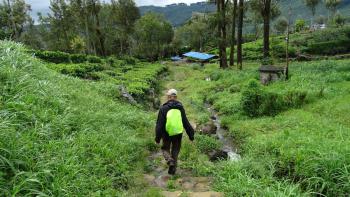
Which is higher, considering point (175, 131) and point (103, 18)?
point (103, 18)

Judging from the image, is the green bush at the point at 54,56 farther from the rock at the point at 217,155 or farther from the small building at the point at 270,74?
the rock at the point at 217,155

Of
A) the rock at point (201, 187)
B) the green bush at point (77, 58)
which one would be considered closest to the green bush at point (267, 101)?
the rock at point (201, 187)

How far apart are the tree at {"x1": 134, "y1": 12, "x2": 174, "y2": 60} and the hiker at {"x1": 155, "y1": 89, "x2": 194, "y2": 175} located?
60.5 m

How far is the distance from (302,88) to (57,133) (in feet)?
42.5

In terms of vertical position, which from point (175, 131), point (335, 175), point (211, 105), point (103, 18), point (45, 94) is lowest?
point (211, 105)

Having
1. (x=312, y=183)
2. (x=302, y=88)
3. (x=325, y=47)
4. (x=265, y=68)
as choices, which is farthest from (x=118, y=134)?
(x=325, y=47)

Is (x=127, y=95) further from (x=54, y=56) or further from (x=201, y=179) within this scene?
(x=54, y=56)

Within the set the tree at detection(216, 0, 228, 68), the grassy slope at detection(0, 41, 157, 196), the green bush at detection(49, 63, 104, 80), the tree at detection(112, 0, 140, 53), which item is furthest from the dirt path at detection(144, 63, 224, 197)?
the tree at detection(112, 0, 140, 53)

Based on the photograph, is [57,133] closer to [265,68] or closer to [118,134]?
[118,134]

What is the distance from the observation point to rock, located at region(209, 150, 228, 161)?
10.6 meters

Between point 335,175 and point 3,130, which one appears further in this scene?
point 335,175

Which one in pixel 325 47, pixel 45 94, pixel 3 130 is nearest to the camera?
pixel 3 130

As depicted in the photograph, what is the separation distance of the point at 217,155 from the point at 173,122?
10.3 ft

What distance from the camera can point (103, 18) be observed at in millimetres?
70812
